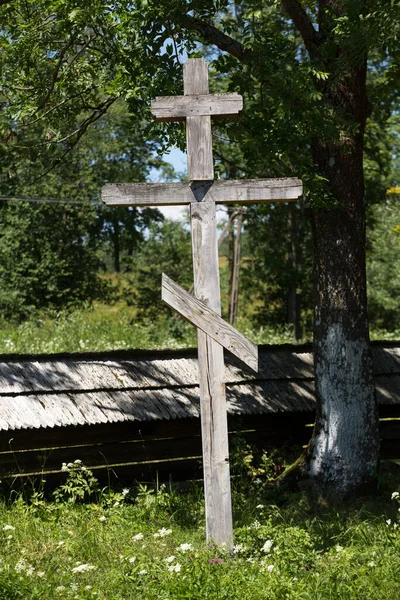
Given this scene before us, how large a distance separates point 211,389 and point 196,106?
7.13 feet

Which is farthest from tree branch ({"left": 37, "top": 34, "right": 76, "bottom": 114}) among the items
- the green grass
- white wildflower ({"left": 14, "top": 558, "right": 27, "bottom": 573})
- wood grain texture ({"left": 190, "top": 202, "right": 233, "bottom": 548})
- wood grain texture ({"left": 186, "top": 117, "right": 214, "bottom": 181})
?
the green grass

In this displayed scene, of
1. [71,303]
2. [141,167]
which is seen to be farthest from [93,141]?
[71,303]

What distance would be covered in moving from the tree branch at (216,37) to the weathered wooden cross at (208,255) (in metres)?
2.49

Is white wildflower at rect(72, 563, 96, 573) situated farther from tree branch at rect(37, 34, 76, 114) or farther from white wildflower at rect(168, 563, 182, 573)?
tree branch at rect(37, 34, 76, 114)

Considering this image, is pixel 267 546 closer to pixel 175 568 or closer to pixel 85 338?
pixel 175 568

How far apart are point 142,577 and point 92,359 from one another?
3949 millimetres

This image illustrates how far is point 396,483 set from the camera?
834 cm

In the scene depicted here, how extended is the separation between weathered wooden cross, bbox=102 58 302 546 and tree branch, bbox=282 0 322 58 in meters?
2.71

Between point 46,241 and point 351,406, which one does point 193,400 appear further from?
point 46,241

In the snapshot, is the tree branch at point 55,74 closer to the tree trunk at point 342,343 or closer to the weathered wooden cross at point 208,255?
the tree trunk at point 342,343

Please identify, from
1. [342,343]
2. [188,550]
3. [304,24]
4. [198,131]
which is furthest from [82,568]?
[304,24]

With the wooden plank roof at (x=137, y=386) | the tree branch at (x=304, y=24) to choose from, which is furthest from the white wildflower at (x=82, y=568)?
the tree branch at (x=304, y=24)

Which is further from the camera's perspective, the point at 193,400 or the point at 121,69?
the point at 193,400

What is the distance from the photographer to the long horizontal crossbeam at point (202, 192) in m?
6.11
